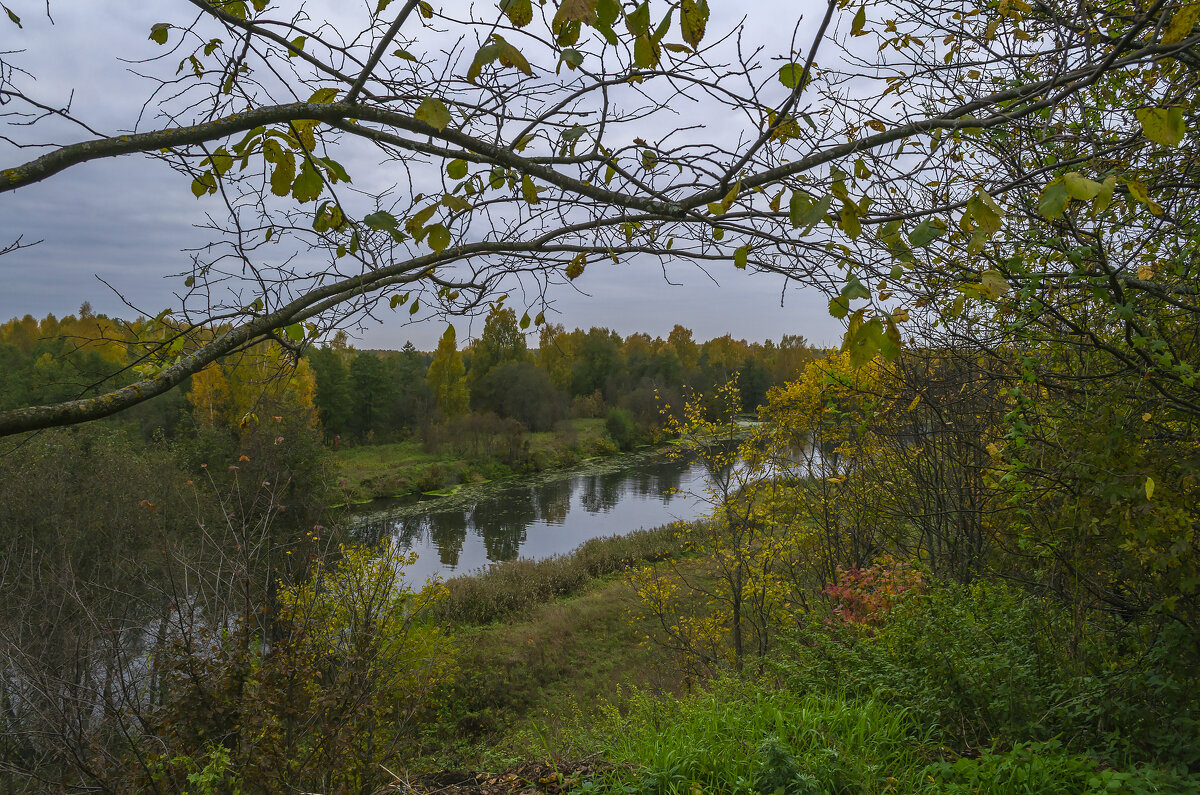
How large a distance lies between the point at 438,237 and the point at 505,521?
2099 cm

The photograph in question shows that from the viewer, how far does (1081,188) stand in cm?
102

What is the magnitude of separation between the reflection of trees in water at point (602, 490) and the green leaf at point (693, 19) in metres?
22.5

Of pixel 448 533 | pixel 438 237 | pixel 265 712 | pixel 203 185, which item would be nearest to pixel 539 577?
pixel 448 533

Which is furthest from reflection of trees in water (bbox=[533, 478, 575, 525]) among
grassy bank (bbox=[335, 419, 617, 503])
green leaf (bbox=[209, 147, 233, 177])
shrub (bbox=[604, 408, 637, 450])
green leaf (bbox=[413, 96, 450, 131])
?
green leaf (bbox=[413, 96, 450, 131])

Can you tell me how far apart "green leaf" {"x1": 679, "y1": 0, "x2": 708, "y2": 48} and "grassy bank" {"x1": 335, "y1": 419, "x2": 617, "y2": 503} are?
2306 cm

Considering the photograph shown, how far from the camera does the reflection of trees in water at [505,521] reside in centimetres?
1891

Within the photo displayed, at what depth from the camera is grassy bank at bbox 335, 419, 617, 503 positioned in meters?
26.1

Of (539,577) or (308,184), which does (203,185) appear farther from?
(539,577)

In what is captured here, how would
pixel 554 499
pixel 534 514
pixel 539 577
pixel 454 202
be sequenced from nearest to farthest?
pixel 454 202
pixel 539 577
pixel 534 514
pixel 554 499

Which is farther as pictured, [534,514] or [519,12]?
[534,514]

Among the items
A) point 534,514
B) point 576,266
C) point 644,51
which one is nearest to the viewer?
point 644,51

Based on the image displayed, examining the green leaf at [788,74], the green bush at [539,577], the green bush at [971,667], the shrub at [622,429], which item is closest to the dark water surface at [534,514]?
the green bush at [539,577]

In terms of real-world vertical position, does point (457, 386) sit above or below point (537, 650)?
above

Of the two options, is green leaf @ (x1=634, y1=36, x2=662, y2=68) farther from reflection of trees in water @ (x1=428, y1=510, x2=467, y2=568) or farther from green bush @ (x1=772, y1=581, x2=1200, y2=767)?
reflection of trees in water @ (x1=428, y1=510, x2=467, y2=568)
